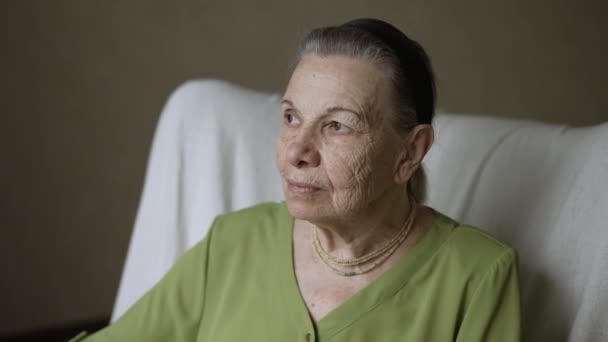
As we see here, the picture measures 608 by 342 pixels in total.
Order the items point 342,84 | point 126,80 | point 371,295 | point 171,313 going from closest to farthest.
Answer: point 342,84 → point 371,295 → point 171,313 → point 126,80

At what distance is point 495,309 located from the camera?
1361mm

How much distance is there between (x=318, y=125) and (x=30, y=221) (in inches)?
86.0

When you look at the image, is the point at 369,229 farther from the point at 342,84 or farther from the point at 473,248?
the point at 342,84

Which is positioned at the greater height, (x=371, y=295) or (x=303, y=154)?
(x=303, y=154)

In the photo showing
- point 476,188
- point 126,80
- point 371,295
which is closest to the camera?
point 371,295

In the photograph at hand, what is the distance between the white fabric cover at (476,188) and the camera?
4.82 ft

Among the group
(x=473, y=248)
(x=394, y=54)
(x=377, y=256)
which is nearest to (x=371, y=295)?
(x=377, y=256)

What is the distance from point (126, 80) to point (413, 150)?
77.6 inches

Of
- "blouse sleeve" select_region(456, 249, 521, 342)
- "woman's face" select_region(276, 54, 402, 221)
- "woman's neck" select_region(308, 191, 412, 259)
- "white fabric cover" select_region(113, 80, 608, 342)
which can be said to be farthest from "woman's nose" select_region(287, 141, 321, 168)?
"white fabric cover" select_region(113, 80, 608, 342)

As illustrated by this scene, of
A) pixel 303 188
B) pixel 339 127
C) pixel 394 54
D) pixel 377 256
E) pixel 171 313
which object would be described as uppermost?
pixel 394 54

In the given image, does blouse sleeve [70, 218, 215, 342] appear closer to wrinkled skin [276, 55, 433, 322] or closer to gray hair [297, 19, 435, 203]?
wrinkled skin [276, 55, 433, 322]

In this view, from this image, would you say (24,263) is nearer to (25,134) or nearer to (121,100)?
(25,134)

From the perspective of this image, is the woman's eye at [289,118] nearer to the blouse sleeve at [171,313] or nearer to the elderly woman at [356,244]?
the elderly woman at [356,244]

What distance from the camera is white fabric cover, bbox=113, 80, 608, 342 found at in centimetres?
147
